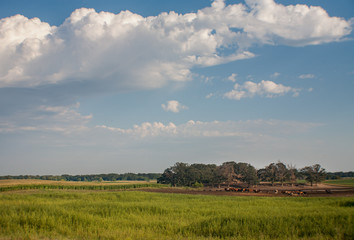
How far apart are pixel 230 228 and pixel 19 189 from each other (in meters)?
68.5

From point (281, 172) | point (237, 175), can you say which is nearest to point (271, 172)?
point (281, 172)

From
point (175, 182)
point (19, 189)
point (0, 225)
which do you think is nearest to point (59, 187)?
point (19, 189)

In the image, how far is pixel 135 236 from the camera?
14211mm

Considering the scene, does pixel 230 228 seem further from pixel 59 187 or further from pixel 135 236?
pixel 59 187

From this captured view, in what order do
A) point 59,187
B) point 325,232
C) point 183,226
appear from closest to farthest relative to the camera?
point 325,232 < point 183,226 < point 59,187

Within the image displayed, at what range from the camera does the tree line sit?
8288 cm

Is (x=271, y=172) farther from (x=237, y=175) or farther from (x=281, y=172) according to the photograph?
(x=237, y=175)

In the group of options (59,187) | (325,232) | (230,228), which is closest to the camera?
(325,232)

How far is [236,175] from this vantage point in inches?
3602

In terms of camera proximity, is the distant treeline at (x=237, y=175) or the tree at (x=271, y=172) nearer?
the distant treeline at (x=237, y=175)

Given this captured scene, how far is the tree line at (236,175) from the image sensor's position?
82.9 meters

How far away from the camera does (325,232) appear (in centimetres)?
1477

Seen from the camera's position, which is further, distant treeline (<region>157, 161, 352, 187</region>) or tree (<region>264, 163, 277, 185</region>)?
tree (<region>264, 163, 277, 185</region>)

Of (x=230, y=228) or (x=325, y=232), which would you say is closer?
(x=325, y=232)
